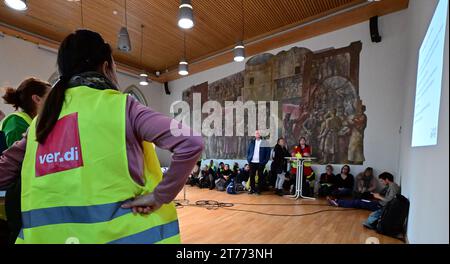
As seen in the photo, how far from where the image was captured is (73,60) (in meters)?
0.73

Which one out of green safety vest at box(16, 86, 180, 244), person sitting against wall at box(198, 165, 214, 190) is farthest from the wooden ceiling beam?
green safety vest at box(16, 86, 180, 244)

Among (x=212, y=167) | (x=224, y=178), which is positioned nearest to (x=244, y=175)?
(x=224, y=178)

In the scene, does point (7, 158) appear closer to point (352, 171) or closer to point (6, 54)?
point (352, 171)

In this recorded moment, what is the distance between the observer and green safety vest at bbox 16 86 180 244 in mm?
636

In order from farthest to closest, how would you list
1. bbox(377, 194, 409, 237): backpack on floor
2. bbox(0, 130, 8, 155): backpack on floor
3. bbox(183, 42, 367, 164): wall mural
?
bbox(183, 42, 367, 164): wall mural, bbox(377, 194, 409, 237): backpack on floor, bbox(0, 130, 8, 155): backpack on floor

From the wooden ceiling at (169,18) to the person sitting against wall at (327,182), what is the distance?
3.61 m

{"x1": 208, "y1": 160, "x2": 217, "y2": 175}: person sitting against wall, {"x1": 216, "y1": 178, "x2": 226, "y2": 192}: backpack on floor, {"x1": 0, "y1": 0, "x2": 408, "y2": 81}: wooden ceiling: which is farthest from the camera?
{"x1": 208, "y1": 160, "x2": 217, "y2": 175}: person sitting against wall

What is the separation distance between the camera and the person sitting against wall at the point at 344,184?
516 centimetres

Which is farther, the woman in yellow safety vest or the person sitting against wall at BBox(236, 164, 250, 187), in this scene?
the person sitting against wall at BBox(236, 164, 250, 187)

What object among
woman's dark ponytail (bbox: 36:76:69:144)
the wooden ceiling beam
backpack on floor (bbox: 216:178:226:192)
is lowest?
backpack on floor (bbox: 216:178:226:192)

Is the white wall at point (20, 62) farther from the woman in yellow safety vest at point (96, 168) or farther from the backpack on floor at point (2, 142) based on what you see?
the woman in yellow safety vest at point (96, 168)

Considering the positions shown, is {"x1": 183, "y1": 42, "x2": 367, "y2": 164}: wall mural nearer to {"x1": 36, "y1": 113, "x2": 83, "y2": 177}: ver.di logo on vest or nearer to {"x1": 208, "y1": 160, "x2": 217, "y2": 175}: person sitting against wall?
{"x1": 208, "y1": 160, "x2": 217, "y2": 175}: person sitting against wall

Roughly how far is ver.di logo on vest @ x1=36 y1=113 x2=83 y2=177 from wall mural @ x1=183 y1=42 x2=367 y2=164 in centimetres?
589
